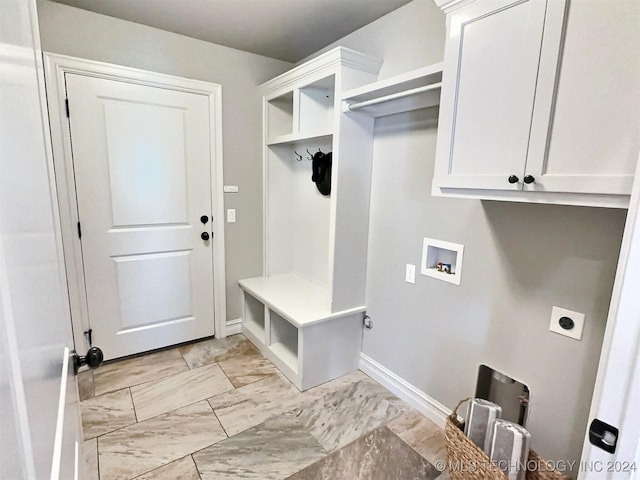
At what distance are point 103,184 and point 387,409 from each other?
2.57m

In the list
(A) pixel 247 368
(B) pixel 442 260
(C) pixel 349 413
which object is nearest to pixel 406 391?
(C) pixel 349 413

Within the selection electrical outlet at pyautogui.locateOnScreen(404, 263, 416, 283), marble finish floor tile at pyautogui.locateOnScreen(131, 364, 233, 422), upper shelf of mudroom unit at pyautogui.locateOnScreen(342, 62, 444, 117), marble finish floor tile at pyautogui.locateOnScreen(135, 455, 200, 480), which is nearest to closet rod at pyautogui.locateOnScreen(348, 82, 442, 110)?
upper shelf of mudroom unit at pyautogui.locateOnScreen(342, 62, 444, 117)

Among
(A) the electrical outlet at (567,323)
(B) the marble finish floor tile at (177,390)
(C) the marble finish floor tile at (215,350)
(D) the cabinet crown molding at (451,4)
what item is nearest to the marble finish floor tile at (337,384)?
(B) the marble finish floor tile at (177,390)

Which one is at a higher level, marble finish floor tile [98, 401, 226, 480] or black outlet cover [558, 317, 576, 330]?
black outlet cover [558, 317, 576, 330]

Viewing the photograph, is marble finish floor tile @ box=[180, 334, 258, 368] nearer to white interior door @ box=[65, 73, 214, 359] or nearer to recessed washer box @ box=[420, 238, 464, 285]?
white interior door @ box=[65, 73, 214, 359]

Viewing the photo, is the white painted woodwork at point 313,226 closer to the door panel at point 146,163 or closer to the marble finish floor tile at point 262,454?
the marble finish floor tile at point 262,454

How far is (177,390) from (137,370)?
473 millimetres

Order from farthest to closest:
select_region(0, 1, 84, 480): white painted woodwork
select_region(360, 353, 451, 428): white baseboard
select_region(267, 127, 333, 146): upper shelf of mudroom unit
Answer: select_region(267, 127, 333, 146): upper shelf of mudroom unit, select_region(360, 353, 451, 428): white baseboard, select_region(0, 1, 84, 480): white painted woodwork

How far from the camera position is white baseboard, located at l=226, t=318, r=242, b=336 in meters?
3.15

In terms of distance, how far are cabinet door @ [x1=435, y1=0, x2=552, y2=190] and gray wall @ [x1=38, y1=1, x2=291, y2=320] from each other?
198 centimetres

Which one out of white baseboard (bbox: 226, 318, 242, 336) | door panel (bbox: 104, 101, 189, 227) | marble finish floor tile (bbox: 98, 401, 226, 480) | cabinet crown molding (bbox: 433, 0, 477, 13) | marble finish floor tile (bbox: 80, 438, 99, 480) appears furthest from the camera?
white baseboard (bbox: 226, 318, 242, 336)

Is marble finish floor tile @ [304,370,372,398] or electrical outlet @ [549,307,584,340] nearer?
electrical outlet @ [549,307,584,340]

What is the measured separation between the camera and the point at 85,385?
2.35m

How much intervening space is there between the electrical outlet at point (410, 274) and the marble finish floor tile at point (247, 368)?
4.18 feet
